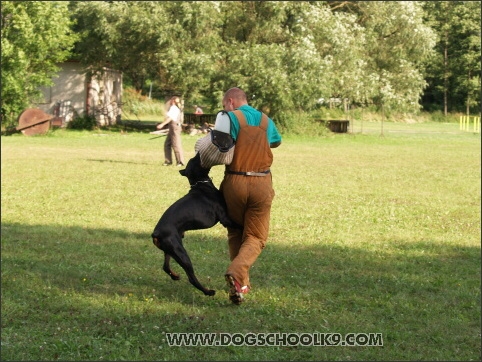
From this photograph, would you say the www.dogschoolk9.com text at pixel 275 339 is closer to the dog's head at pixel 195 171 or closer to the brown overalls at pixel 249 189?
the brown overalls at pixel 249 189

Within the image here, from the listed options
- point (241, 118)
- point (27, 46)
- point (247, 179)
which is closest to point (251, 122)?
point (241, 118)

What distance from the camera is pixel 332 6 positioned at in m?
45.7

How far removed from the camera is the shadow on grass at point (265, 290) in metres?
7.12

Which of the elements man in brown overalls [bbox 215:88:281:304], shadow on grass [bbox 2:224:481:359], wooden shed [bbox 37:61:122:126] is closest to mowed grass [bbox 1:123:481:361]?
shadow on grass [bbox 2:224:481:359]

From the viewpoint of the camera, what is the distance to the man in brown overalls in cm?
666

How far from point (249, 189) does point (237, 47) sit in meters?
34.6

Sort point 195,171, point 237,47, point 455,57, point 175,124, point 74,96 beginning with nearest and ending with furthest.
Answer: point 195,171 < point 175,124 < point 237,47 < point 74,96 < point 455,57

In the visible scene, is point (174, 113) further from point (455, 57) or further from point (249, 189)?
point (455, 57)

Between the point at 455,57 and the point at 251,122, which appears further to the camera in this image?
the point at 455,57

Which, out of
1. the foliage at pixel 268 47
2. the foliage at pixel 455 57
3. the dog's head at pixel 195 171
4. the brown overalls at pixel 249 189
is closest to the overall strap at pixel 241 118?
the brown overalls at pixel 249 189

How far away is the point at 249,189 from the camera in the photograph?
22.3 feet

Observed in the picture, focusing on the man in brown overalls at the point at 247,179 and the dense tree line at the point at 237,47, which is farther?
the dense tree line at the point at 237,47

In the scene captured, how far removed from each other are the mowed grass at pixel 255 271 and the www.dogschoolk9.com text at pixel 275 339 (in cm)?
9

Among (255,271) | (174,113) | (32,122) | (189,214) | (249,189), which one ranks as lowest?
(255,271)
